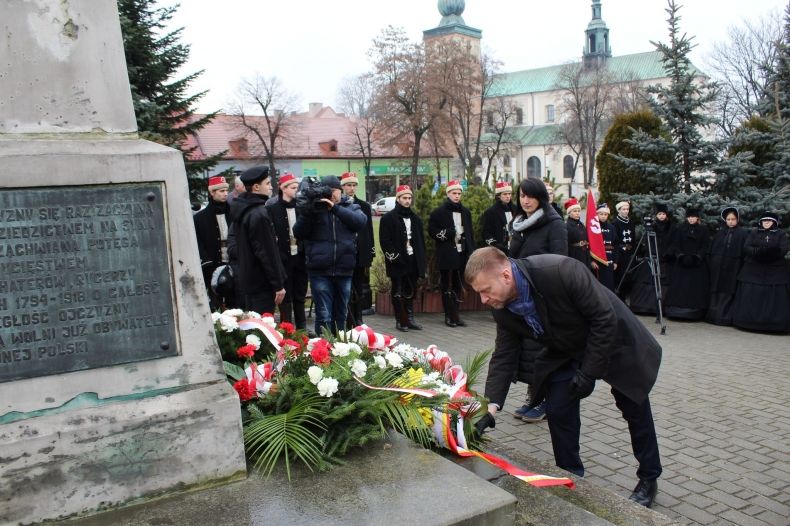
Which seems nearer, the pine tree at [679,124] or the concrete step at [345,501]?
the concrete step at [345,501]

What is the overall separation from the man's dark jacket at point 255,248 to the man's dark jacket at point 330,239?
0.72 metres

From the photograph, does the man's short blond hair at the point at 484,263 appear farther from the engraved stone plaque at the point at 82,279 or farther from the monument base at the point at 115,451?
the engraved stone plaque at the point at 82,279

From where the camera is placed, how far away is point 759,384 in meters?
6.77

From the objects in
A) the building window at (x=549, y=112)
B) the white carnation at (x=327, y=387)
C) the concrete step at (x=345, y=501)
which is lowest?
the concrete step at (x=345, y=501)

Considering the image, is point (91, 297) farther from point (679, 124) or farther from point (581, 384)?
point (679, 124)

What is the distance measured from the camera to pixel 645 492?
4.09 metres

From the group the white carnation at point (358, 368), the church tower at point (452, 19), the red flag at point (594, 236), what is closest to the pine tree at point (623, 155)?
the red flag at point (594, 236)

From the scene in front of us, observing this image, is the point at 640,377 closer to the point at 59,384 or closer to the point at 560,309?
the point at 560,309

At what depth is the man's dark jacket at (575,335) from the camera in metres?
3.62

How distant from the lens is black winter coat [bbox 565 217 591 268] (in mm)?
9453

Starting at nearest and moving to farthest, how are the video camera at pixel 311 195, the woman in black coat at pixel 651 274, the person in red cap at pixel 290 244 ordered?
the video camera at pixel 311 195 < the person in red cap at pixel 290 244 < the woman in black coat at pixel 651 274

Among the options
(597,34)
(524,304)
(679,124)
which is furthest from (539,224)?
(597,34)

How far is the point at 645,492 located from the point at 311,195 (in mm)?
3972

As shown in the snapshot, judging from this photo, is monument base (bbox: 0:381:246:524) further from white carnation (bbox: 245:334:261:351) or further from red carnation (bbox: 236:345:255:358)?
white carnation (bbox: 245:334:261:351)
